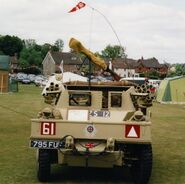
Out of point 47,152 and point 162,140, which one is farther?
point 162,140

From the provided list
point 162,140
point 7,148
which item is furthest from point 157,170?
point 162,140

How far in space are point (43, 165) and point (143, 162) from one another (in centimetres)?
171

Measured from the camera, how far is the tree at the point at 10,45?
145375 mm

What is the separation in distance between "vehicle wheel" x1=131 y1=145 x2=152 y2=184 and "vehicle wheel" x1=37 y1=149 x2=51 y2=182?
1.52 m

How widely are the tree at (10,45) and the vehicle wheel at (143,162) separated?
136760mm

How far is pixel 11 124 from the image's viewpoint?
22.0m

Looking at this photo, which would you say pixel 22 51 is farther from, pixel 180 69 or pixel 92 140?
pixel 92 140

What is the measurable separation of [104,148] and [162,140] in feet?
27.4

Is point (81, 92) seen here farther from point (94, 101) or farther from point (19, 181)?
point (19, 181)

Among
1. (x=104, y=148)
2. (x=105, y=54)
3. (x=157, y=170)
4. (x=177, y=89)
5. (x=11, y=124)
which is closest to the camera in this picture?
(x=104, y=148)

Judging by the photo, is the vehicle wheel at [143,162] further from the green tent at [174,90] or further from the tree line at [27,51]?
the tree line at [27,51]

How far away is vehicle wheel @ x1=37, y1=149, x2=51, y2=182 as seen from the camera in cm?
1005

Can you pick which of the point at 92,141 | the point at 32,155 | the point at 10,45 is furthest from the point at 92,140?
the point at 10,45

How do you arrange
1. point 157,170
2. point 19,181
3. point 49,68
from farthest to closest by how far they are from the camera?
point 49,68 < point 157,170 < point 19,181
